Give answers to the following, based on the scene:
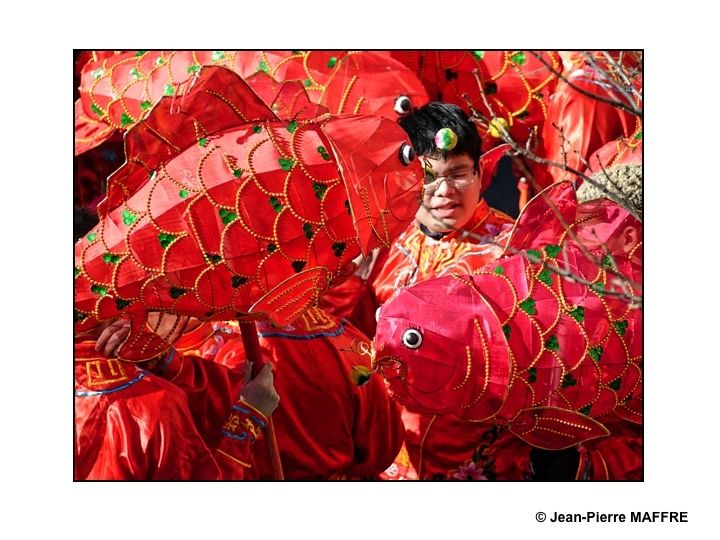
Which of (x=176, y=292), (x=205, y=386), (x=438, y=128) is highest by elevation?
(x=438, y=128)

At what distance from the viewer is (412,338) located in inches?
107

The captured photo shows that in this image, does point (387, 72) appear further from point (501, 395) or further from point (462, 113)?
point (501, 395)

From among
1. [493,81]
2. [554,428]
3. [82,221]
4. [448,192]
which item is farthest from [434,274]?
[82,221]

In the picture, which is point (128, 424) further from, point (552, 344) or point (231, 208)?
point (552, 344)

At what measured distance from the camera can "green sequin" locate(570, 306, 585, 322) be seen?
109 inches

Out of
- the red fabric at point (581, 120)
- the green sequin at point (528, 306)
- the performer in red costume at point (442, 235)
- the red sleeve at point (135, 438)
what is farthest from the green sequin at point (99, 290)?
the red fabric at point (581, 120)

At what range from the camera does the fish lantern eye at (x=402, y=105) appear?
3.05m

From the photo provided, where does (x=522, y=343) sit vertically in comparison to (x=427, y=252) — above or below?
below

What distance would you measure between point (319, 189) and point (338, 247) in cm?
13

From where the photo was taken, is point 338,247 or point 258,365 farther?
point 258,365

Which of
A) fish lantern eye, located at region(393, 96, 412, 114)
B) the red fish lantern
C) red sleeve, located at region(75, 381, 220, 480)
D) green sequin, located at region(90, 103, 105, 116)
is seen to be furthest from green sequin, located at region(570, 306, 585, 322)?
green sequin, located at region(90, 103, 105, 116)

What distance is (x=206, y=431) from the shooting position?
111 inches

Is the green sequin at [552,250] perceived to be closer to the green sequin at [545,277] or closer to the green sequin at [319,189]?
the green sequin at [545,277]

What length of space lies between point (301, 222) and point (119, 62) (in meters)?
0.76
